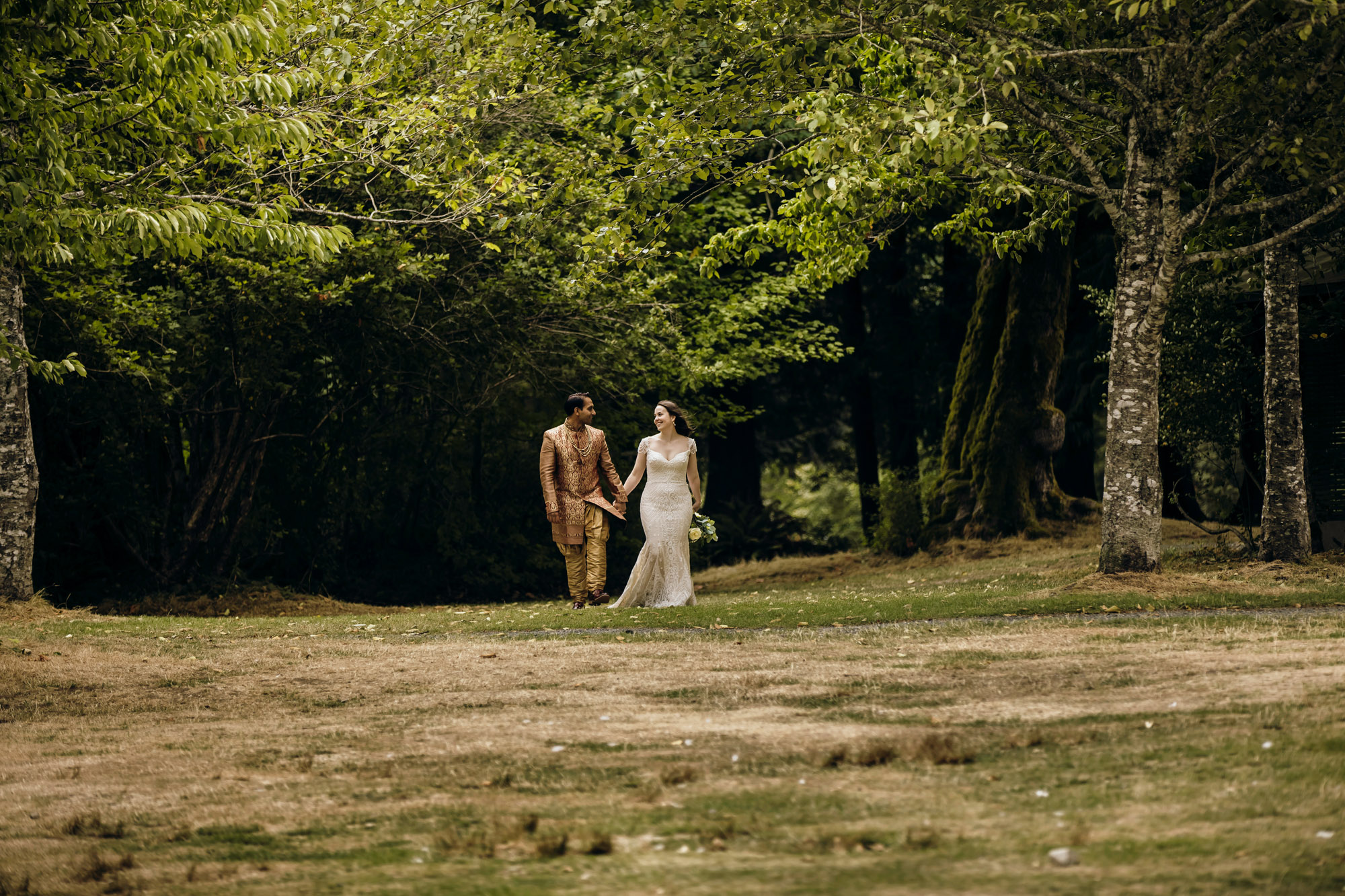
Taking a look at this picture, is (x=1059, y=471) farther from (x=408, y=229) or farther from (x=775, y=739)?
(x=775, y=739)

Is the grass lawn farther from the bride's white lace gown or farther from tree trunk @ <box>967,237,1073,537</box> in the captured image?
tree trunk @ <box>967,237,1073,537</box>

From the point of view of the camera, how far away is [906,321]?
30.2 metres

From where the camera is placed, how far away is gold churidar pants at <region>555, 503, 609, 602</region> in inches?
560

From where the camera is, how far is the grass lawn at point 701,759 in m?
4.28

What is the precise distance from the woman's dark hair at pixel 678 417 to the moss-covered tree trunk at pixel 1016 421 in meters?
8.67

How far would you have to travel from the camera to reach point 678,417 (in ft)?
44.7

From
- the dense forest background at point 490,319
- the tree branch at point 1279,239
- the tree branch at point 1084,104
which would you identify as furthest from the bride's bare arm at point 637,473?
the tree branch at point 1279,239

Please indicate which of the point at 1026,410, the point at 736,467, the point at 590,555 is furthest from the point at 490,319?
the point at 736,467

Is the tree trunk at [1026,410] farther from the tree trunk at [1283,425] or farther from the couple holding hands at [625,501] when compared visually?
the couple holding hands at [625,501]

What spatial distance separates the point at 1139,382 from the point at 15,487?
38.9ft

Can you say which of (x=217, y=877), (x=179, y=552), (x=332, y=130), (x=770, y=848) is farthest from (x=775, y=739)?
(x=179, y=552)

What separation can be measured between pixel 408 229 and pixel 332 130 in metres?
4.30

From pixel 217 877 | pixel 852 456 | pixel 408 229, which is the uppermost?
pixel 408 229

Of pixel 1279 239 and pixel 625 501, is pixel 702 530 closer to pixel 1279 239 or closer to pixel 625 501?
pixel 625 501
